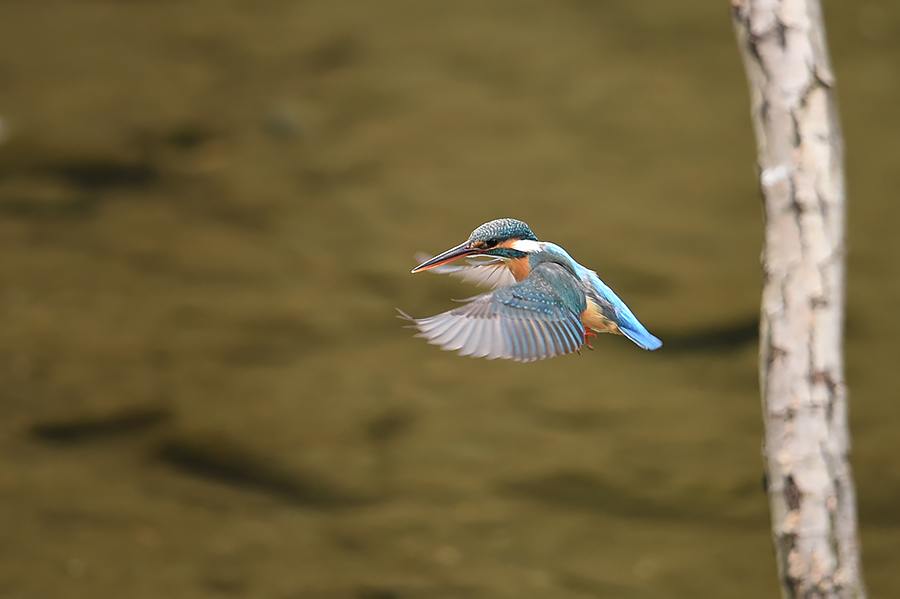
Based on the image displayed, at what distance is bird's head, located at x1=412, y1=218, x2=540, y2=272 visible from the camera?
0.73 metres

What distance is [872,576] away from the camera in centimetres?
268

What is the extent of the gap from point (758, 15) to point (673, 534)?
2.02 m

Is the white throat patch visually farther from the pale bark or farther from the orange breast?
the pale bark

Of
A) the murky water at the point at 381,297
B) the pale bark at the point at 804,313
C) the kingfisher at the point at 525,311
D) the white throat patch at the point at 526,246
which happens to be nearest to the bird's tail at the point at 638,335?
the kingfisher at the point at 525,311

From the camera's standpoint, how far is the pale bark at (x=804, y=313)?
117 cm

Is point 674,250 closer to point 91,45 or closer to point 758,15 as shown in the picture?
point 758,15

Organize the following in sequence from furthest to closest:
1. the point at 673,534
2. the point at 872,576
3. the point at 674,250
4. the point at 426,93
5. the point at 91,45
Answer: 1. the point at 91,45
2. the point at 426,93
3. the point at 674,250
4. the point at 673,534
5. the point at 872,576

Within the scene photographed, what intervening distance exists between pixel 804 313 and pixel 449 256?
0.66m

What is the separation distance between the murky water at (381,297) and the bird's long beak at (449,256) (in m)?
2.15

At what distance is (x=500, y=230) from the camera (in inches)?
29.2

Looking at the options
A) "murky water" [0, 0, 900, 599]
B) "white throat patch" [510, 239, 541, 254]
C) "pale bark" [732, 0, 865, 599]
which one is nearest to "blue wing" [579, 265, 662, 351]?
"white throat patch" [510, 239, 541, 254]

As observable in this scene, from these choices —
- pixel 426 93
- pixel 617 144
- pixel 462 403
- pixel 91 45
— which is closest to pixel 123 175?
pixel 91 45

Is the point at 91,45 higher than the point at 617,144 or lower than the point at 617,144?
higher

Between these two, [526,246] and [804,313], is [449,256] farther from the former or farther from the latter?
[804,313]
